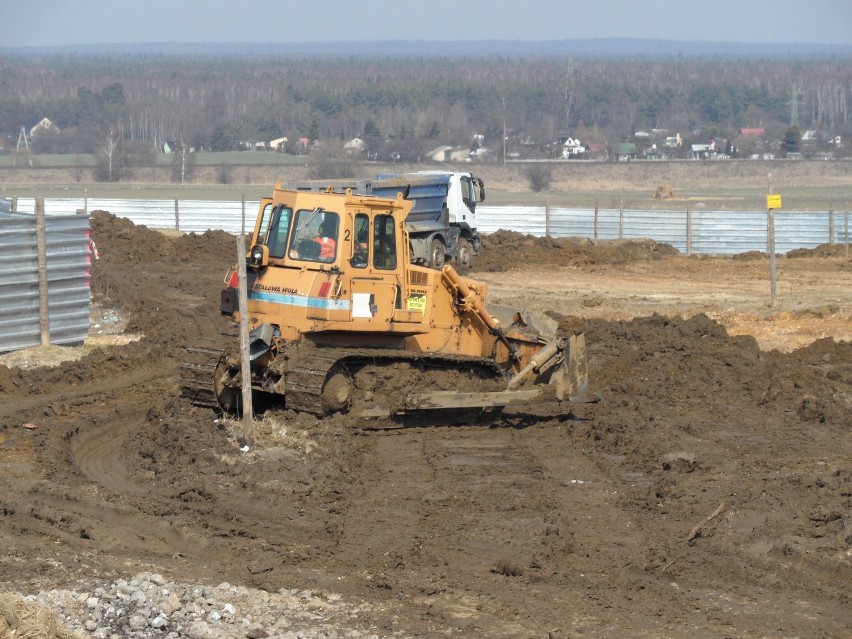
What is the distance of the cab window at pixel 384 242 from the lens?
13297mm

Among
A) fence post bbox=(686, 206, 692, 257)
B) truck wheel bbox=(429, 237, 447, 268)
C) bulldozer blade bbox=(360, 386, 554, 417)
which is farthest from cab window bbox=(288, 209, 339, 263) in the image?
fence post bbox=(686, 206, 692, 257)

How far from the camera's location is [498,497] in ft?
35.4

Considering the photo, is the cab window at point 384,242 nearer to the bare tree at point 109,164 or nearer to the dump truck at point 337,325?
the dump truck at point 337,325

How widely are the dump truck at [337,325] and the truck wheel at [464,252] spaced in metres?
16.9

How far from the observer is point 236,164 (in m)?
92.1

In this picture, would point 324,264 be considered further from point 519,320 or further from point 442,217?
point 442,217

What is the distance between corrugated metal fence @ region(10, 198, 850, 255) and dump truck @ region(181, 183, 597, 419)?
2295cm

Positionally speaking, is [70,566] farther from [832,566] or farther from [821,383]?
[821,383]

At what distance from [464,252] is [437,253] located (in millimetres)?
2204

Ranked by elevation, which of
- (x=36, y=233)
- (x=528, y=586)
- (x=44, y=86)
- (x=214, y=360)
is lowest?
(x=528, y=586)

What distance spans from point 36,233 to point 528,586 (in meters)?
12.2

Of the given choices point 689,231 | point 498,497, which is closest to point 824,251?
point 689,231

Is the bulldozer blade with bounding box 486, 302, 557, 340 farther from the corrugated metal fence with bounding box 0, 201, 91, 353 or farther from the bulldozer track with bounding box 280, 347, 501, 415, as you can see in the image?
the corrugated metal fence with bounding box 0, 201, 91, 353

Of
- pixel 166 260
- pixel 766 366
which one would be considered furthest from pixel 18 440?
pixel 166 260
